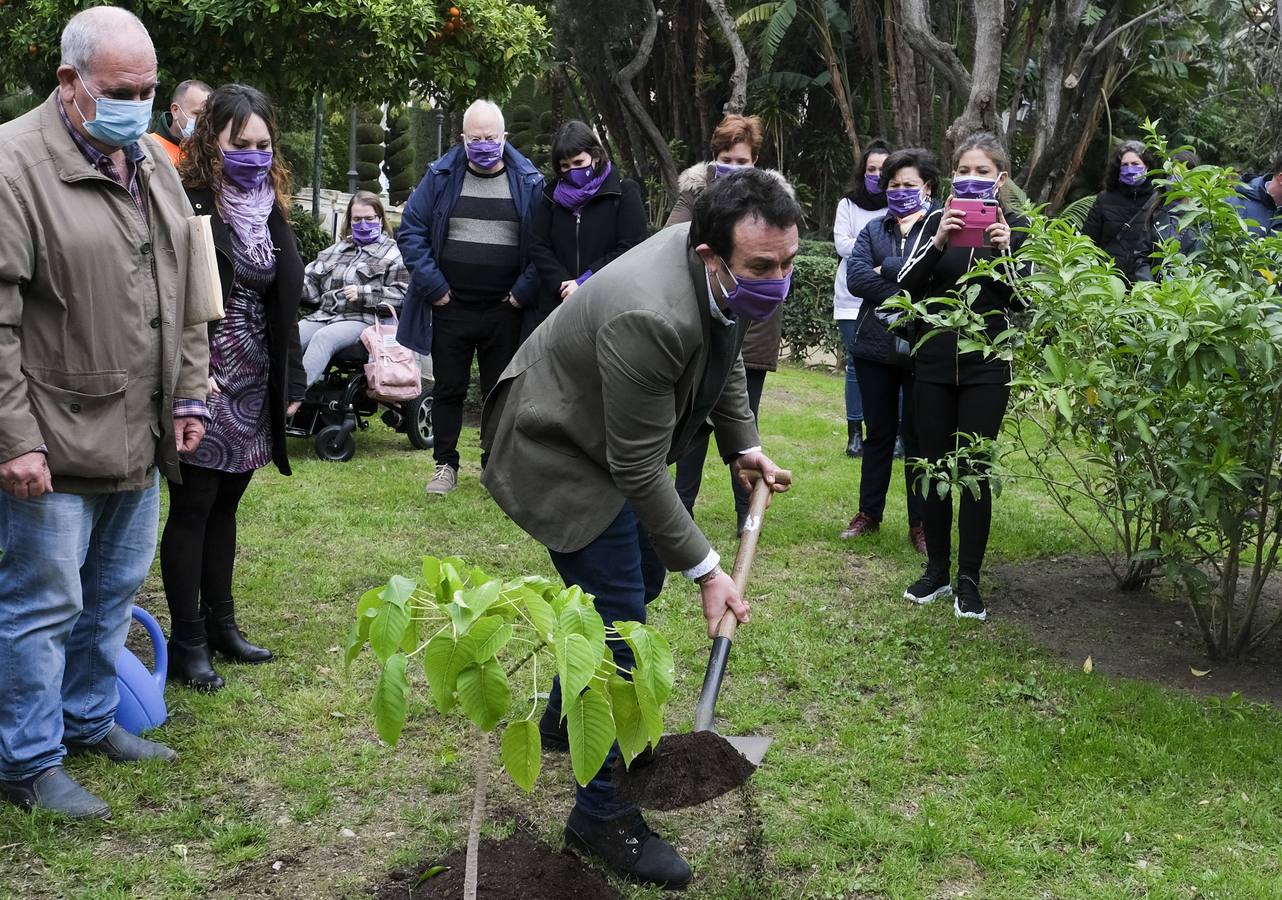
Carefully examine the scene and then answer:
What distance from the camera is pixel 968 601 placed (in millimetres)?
5297

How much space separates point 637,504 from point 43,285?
5.22 feet

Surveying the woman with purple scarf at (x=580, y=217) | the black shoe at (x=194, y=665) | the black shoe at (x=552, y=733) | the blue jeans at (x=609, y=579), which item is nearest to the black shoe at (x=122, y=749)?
the black shoe at (x=194, y=665)

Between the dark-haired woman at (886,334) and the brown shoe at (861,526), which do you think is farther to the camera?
the brown shoe at (861,526)

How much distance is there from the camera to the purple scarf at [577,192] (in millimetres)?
6559

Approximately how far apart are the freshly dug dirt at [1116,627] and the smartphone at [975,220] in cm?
162

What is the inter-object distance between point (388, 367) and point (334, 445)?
0.61 m

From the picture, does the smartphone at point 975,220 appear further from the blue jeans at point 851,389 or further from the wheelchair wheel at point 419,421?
the wheelchair wheel at point 419,421

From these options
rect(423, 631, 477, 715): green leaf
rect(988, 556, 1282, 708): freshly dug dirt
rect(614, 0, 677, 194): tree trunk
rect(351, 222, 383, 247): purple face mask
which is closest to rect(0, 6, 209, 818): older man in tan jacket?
rect(423, 631, 477, 715): green leaf

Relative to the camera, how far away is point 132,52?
10.3ft

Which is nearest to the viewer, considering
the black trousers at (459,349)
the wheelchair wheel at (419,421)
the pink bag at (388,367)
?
the black trousers at (459,349)

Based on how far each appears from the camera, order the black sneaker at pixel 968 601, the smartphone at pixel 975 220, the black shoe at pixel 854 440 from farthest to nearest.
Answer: the black shoe at pixel 854 440
the black sneaker at pixel 968 601
the smartphone at pixel 975 220

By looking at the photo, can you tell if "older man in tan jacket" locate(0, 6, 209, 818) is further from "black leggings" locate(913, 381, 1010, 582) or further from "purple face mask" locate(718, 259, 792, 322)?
"black leggings" locate(913, 381, 1010, 582)

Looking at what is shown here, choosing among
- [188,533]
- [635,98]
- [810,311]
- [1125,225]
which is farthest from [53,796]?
[635,98]

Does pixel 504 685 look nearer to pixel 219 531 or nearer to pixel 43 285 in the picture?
pixel 43 285
